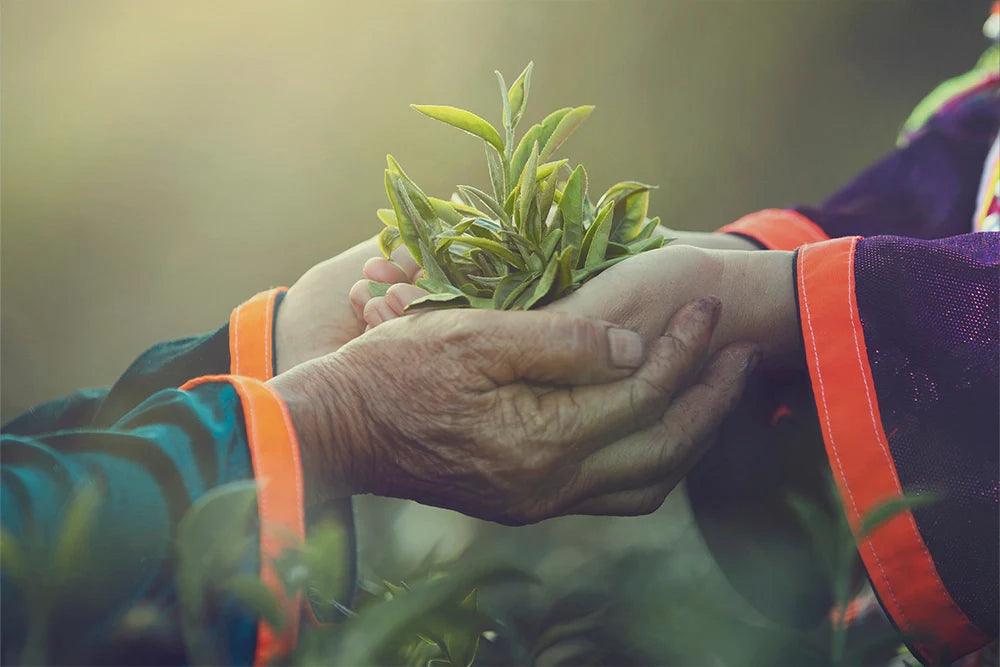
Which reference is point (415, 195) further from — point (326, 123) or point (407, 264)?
point (326, 123)

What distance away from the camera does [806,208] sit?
4.16 ft

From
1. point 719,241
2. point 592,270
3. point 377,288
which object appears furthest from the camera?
point 719,241

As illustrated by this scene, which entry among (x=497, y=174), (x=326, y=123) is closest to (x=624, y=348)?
(x=497, y=174)

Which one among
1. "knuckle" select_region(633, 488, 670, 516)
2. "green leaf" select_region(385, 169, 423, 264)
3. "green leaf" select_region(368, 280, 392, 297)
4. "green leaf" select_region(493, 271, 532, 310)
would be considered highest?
"green leaf" select_region(385, 169, 423, 264)

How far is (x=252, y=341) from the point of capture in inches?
41.4

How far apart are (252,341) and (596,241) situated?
0.42 metres

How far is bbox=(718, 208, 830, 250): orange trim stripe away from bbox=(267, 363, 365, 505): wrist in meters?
0.63

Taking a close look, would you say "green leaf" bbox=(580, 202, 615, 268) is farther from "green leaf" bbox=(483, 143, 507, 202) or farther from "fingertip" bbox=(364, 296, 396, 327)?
"fingertip" bbox=(364, 296, 396, 327)

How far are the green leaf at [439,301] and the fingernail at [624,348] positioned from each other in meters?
0.13

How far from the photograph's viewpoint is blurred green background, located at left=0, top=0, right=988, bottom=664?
7.11ft

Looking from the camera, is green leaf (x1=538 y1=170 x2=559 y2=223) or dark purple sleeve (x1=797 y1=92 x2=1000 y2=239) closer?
green leaf (x1=538 y1=170 x2=559 y2=223)

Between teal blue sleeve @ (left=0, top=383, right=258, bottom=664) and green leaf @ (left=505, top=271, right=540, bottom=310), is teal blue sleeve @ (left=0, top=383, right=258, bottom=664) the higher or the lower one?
the lower one

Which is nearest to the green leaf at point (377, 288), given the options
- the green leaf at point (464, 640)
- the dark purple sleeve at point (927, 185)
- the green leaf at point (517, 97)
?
the green leaf at point (517, 97)

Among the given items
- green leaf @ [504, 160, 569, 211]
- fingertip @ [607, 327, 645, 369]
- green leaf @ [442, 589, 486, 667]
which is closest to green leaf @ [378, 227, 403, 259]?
green leaf @ [504, 160, 569, 211]
